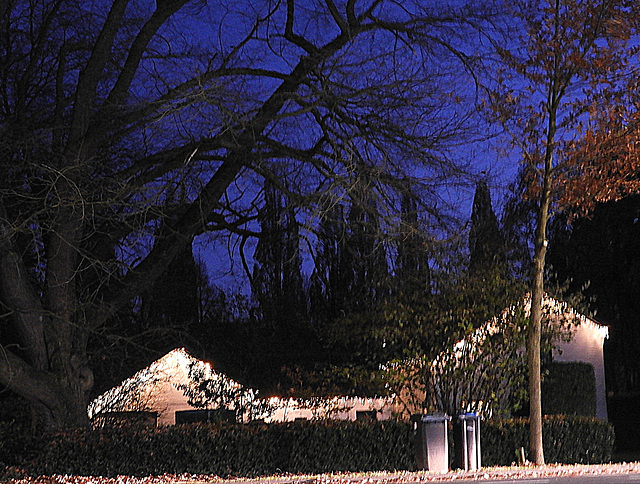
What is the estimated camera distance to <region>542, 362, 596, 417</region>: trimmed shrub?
77.3 feet

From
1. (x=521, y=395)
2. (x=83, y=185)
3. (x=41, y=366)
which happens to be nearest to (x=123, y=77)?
(x=83, y=185)

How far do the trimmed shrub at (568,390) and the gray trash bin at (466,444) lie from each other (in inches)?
242

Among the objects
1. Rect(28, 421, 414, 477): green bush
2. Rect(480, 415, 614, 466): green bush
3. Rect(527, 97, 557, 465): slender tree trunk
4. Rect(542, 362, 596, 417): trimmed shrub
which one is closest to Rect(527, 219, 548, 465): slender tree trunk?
Rect(527, 97, 557, 465): slender tree trunk

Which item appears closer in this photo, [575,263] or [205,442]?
[205,442]

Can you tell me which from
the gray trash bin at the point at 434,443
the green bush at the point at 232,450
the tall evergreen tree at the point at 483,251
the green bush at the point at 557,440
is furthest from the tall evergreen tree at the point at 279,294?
the green bush at the point at 557,440

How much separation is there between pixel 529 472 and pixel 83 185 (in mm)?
9932

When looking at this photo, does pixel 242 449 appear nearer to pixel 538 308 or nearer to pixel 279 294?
pixel 538 308

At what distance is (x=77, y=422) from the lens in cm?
1745

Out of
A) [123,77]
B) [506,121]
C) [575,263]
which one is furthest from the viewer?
[575,263]

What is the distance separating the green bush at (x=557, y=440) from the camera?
18625 mm

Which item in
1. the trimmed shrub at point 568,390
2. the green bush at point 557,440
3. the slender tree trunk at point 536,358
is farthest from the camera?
the trimmed shrub at point 568,390

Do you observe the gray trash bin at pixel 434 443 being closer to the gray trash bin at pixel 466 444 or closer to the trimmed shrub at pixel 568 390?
the gray trash bin at pixel 466 444

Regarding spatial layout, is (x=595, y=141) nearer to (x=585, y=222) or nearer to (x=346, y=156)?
(x=346, y=156)

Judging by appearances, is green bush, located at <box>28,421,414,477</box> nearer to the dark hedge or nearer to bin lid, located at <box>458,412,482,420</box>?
the dark hedge
